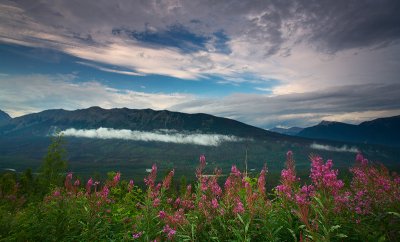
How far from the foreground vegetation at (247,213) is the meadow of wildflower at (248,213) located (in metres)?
0.02

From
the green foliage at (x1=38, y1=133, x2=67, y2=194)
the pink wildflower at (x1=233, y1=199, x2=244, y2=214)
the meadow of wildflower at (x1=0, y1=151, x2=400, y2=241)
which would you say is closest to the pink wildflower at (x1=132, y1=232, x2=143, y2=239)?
the meadow of wildflower at (x1=0, y1=151, x2=400, y2=241)

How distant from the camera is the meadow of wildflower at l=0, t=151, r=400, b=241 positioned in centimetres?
561

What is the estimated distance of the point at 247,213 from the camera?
21.6 feet

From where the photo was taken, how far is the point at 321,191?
580 centimetres

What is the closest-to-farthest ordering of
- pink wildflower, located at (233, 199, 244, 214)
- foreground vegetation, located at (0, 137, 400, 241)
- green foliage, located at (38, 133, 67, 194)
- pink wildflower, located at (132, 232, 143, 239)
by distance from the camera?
foreground vegetation, located at (0, 137, 400, 241)
pink wildflower, located at (233, 199, 244, 214)
pink wildflower, located at (132, 232, 143, 239)
green foliage, located at (38, 133, 67, 194)

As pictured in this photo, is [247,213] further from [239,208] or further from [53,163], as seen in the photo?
[53,163]

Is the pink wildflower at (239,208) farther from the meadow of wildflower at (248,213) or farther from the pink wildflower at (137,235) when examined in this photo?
the pink wildflower at (137,235)

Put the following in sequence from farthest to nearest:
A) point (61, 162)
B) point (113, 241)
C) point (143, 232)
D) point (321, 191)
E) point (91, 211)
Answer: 1. point (61, 162)
2. point (91, 211)
3. point (113, 241)
4. point (143, 232)
5. point (321, 191)

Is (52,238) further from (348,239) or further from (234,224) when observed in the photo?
(348,239)

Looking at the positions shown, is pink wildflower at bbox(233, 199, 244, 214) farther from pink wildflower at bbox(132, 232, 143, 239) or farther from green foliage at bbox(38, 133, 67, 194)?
green foliage at bbox(38, 133, 67, 194)

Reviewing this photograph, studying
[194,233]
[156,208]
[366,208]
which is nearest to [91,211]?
[156,208]

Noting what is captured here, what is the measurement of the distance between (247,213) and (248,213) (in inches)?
2.3

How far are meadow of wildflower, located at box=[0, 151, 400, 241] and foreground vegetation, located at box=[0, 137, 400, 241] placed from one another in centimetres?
2

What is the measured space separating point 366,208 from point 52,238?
26.6 ft
